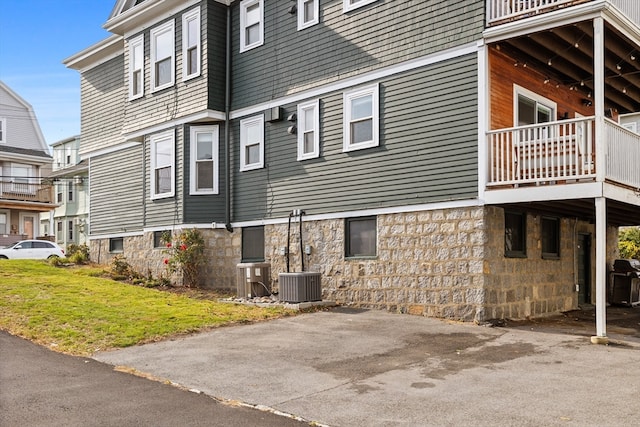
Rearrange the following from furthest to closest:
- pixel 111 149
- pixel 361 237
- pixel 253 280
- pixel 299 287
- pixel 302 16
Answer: pixel 111 149
pixel 302 16
pixel 253 280
pixel 361 237
pixel 299 287

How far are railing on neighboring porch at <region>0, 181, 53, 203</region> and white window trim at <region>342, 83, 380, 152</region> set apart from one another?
30.6 meters

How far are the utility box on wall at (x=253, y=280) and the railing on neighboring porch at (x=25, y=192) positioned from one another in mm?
28448

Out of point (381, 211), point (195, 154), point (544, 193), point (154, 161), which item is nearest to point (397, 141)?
point (381, 211)

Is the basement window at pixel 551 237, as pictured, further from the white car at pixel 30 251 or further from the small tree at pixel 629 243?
the white car at pixel 30 251

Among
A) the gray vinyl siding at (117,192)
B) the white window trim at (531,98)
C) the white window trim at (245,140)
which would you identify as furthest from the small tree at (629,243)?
the gray vinyl siding at (117,192)

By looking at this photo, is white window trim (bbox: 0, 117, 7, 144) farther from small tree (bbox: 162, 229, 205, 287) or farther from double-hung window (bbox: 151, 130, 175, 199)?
small tree (bbox: 162, 229, 205, 287)

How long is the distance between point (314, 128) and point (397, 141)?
2.80m

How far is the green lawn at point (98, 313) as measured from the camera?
11.1 m

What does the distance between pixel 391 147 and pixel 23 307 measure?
8.78 meters

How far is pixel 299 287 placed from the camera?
1459cm

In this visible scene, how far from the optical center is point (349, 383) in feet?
27.0

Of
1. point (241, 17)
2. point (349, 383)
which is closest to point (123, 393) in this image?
point (349, 383)

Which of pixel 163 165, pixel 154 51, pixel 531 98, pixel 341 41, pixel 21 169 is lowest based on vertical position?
pixel 163 165

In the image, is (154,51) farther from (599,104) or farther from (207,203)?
(599,104)
